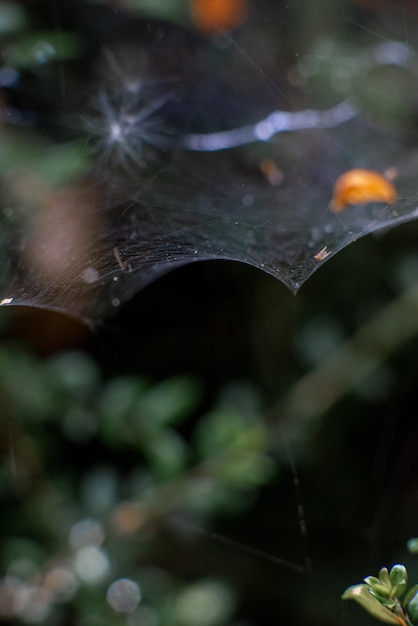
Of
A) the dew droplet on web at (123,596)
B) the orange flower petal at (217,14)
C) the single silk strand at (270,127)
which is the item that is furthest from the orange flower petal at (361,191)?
the dew droplet on web at (123,596)

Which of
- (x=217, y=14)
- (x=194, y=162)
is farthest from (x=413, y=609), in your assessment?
(x=217, y=14)

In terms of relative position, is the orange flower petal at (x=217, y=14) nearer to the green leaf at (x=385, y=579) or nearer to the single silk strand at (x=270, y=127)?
the single silk strand at (x=270, y=127)

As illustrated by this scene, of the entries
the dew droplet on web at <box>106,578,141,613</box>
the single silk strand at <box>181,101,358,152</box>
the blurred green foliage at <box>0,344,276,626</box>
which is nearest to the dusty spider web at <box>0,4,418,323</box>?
the single silk strand at <box>181,101,358,152</box>

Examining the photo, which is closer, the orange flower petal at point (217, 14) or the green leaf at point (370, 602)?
the green leaf at point (370, 602)

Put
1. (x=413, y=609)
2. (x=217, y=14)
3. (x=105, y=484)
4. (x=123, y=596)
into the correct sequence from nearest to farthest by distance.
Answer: (x=413, y=609) → (x=123, y=596) → (x=105, y=484) → (x=217, y=14)

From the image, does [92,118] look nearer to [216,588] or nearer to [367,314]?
[367,314]

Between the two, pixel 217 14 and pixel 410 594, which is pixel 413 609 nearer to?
pixel 410 594

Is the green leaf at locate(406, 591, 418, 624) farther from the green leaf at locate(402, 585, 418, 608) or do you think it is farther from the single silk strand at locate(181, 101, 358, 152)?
the single silk strand at locate(181, 101, 358, 152)
